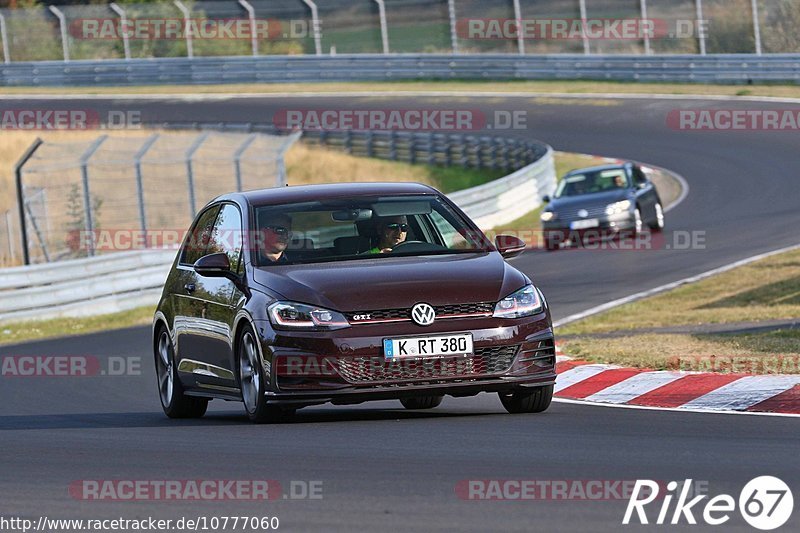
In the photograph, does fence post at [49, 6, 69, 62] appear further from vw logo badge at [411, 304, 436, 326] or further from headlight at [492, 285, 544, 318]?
vw logo badge at [411, 304, 436, 326]

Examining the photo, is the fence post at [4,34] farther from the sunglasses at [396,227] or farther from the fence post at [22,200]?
the sunglasses at [396,227]

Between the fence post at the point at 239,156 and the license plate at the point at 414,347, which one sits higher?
the license plate at the point at 414,347

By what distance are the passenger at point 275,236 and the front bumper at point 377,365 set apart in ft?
2.54

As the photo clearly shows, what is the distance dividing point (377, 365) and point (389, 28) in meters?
42.6

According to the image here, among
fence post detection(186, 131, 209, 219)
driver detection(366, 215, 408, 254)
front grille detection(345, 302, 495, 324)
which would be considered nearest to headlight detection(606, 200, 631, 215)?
fence post detection(186, 131, 209, 219)

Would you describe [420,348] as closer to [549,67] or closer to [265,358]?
[265,358]

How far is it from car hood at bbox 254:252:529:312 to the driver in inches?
6.4

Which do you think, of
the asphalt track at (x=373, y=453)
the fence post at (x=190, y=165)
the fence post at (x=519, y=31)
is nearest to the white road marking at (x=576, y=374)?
the asphalt track at (x=373, y=453)

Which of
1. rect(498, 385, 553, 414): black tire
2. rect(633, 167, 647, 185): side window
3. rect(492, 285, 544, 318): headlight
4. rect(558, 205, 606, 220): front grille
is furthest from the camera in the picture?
rect(633, 167, 647, 185): side window

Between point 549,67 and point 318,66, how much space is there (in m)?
8.53

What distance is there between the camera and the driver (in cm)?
1005

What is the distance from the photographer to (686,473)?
7109 mm

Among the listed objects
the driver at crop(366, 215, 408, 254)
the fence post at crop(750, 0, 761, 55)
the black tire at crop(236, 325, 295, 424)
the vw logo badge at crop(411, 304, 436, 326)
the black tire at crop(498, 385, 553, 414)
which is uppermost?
the driver at crop(366, 215, 408, 254)

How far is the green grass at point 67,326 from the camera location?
21516 millimetres
